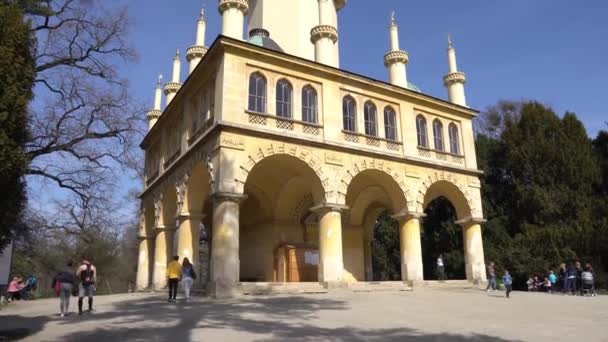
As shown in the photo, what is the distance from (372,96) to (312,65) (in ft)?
11.1

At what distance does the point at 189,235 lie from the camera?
18562 millimetres

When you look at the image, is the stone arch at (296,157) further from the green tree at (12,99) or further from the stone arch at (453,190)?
the green tree at (12,99)

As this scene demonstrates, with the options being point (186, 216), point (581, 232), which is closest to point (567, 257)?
point (581, 232)

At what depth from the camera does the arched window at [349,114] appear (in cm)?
1947

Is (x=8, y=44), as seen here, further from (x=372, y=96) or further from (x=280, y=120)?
(x=372, y=96)

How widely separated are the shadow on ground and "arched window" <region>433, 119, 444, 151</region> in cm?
1171

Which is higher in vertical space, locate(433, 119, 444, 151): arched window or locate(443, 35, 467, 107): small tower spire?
locate(443, 35, 467, 107): small tower spire

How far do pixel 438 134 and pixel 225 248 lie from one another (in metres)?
12.5

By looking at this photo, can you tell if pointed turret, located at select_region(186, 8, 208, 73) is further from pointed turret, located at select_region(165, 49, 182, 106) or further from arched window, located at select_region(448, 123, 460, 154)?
arched window, located at select_region(448, 123, 460, 154)

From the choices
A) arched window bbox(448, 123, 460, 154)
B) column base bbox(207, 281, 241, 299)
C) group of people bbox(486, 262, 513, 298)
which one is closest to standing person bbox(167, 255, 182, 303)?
column base bbox(207, 281, 241, 299)

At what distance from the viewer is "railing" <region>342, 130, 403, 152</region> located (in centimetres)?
1905

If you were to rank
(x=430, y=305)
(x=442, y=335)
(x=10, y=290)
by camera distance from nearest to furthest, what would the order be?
(x=442, y=335) → (x=430, y=305) → (x=10, y=290)

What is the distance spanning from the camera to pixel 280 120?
17.5m

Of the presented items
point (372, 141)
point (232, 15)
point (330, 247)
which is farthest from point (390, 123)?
point (232, 15)
